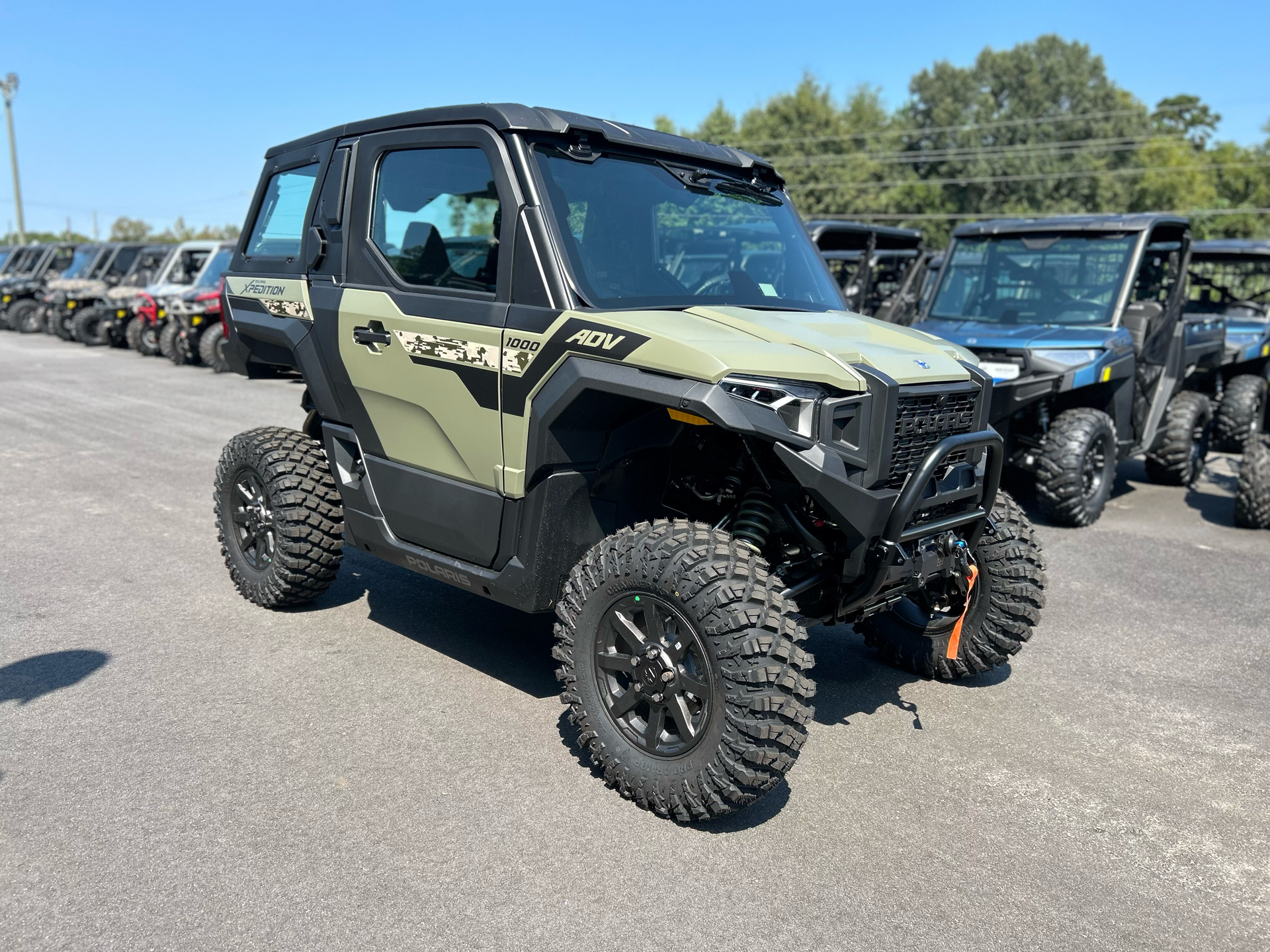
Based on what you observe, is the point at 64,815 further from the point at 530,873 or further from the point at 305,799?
the point at 530,873

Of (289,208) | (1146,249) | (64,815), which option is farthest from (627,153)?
(1146,249)

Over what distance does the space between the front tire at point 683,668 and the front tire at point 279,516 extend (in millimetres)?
1752

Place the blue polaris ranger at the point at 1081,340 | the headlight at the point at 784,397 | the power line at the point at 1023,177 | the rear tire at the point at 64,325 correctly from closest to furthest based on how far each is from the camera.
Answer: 1. the headlight at the point at 784,397
2. the blue polaris ranger at the point at 1081,340
3. the rear tire at the point at 64,325
4. the power line at the point at 1023,177

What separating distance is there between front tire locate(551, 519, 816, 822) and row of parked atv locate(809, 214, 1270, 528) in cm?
391

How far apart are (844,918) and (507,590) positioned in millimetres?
1671

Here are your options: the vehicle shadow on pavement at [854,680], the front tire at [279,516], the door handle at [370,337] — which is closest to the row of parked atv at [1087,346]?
the vehicle shadow on pavement at [854,680]

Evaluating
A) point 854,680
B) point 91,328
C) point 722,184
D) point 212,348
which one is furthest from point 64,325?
point 854,680

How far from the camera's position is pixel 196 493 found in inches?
313

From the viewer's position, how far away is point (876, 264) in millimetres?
15828

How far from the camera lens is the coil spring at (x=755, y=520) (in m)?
3.69

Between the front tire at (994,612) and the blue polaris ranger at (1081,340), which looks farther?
the blue polaris ranger at (1081,340)

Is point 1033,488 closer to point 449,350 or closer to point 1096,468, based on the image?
point 1096,468

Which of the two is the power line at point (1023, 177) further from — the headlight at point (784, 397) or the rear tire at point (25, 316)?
the headlight at point (784, 397)

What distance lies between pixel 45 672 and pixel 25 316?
26.6 metres
